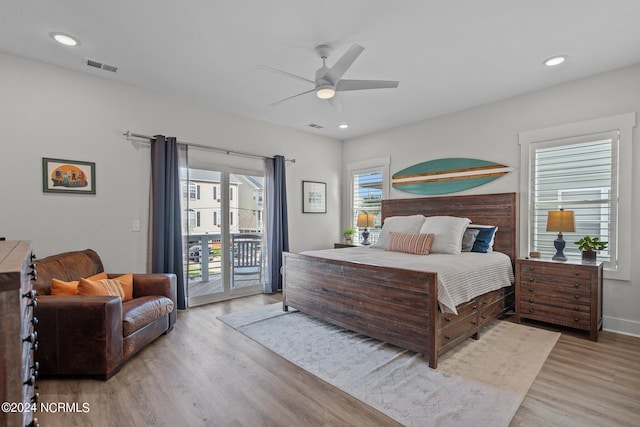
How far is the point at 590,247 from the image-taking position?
10.6 feet

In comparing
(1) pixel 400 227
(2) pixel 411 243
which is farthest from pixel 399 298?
(1) pixel 400 227

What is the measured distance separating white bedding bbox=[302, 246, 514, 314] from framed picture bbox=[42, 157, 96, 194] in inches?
105

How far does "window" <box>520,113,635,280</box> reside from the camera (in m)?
3.21

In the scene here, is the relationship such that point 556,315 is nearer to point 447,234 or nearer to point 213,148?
point 447,234

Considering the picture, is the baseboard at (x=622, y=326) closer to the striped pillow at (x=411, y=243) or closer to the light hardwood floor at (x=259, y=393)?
the light hardwood floor at (x=259, y=393)

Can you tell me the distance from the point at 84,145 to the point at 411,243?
3.93 metres

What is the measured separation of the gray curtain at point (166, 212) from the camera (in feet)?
12.5

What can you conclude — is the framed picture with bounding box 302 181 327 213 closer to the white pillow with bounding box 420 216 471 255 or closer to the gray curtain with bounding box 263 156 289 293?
the gray curtain with bounding box 263 156 289 293

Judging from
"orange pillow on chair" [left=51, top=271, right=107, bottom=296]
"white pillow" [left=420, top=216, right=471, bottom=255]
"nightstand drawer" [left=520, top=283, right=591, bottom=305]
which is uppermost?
"white pillow" [left=420, top=216, right=471, bottom=255]

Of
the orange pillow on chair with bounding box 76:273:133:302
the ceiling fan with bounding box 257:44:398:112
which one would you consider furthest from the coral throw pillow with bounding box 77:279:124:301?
the ceiling fan with bounding box 257:44:398:112

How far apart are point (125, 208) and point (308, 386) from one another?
302 cm

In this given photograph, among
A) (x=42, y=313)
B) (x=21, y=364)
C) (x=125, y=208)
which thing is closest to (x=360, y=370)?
(x=21, y=364)

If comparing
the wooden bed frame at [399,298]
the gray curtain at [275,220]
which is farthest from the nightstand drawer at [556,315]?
the gray curtain at [275,220]

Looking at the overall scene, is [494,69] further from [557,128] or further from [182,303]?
[182,303]
